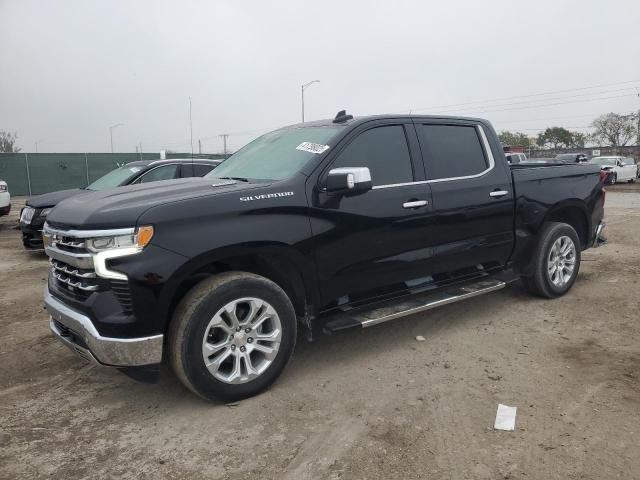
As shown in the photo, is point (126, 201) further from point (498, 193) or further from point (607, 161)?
point (607, 161)

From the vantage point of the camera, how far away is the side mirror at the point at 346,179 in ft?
11.5

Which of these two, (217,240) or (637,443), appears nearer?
(637,443)

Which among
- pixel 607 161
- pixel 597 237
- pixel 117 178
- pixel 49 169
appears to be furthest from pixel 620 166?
pixel 49 169

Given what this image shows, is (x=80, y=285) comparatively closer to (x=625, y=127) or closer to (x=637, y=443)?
(x=637, y=443)

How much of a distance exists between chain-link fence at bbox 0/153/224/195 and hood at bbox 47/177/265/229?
2123 centimetres

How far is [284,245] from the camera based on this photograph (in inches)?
134

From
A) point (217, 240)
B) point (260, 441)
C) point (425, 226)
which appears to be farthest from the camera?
point (425, 226)

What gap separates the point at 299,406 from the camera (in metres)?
3.28

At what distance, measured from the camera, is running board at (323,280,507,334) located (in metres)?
3.66

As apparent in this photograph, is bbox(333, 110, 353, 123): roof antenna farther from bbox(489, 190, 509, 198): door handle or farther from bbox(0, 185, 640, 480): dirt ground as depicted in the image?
bbox(0, 185, 640, 480): dirt ground

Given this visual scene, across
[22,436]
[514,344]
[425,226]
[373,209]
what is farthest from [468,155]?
[22,436]

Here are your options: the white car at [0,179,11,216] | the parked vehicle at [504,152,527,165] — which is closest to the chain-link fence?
the white car at [0,179,11,216]

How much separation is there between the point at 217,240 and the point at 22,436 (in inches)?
63.7

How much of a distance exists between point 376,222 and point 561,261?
269 cm
